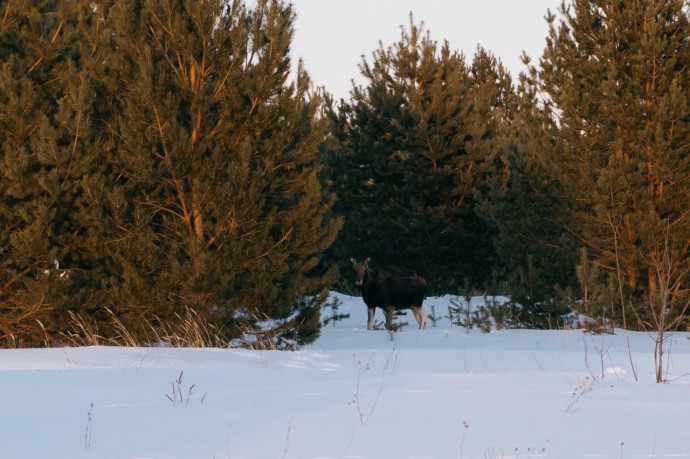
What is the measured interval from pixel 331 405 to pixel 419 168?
18.0 m

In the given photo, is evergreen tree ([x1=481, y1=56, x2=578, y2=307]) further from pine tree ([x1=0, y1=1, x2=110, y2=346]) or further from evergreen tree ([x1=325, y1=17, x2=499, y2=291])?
pine tree ([x1=0, y1=1, x2=110, y2=346])

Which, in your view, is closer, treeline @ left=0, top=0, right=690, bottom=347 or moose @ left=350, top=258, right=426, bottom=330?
treeline @ left=0, top=0, right=690, bottom=347

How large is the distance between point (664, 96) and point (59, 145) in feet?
33.7

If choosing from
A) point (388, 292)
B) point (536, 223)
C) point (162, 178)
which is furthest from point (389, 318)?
point (162, 178)

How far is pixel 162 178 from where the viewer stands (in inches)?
492

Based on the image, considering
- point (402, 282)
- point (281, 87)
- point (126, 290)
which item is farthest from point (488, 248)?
point (126, 290)

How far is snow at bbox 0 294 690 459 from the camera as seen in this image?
5.78m

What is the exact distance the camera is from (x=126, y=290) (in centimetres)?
1239

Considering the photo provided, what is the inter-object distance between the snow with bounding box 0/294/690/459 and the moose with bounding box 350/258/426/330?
7493 millimetres

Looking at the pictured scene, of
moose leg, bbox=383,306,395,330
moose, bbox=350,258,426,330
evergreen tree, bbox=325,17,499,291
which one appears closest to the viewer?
moose leg, bbox=383,306,395,330

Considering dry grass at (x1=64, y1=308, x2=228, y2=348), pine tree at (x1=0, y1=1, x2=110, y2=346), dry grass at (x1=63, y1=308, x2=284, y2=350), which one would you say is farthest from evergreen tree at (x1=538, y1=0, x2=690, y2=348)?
pine tree at (x1=0, y1=1, x2=110, y2=346)

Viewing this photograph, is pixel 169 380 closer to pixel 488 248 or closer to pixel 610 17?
pixel 610 17

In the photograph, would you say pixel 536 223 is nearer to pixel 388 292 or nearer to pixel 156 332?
pixel 388 292

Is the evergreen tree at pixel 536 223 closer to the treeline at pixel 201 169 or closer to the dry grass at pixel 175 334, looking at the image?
the treeline at pixel 201 169
